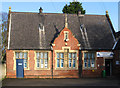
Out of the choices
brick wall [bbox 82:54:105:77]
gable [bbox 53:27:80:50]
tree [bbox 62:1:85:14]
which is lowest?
brick wall [bbox 82:54:105:77]

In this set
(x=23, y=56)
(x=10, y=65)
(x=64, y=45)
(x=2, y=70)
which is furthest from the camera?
(x=64, y=45)

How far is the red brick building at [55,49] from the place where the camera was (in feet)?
89.4

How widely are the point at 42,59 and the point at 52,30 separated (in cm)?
450

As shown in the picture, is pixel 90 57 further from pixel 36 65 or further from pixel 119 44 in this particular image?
pixel 36 65

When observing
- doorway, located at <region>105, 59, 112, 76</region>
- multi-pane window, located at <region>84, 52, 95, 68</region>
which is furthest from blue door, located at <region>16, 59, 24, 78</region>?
doorway, located at <region>105, 59, 112, 76</region>

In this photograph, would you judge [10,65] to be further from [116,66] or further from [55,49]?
[116,66]

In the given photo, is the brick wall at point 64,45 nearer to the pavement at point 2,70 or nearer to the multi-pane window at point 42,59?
the multi-pane window at point 42,59

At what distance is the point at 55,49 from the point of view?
90.5 ft

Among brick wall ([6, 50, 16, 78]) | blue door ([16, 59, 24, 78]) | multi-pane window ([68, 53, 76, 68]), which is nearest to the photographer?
brick wall ([6, 50, 16, 78])

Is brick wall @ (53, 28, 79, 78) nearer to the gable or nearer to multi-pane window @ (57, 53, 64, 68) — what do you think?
the gable

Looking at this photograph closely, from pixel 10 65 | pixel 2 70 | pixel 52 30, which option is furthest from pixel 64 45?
pixel 2 70

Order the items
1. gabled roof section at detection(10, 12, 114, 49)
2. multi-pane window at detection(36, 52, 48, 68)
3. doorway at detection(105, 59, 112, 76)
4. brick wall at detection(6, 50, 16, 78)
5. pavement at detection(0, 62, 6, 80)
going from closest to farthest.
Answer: pavement at detection(0, 62, 6, 80), brick wall at detection(6, 50, 16, 78), multi-pane window at detection(36, 52, 48, 68), gabled roof section at detection(10, 12, 114, 49), doorway at detection(105, 59, 112, 76)

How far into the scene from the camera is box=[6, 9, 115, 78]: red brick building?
2725cm

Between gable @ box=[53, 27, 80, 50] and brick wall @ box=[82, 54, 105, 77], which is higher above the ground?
gable @ box=[53, 27, 80, 50]
